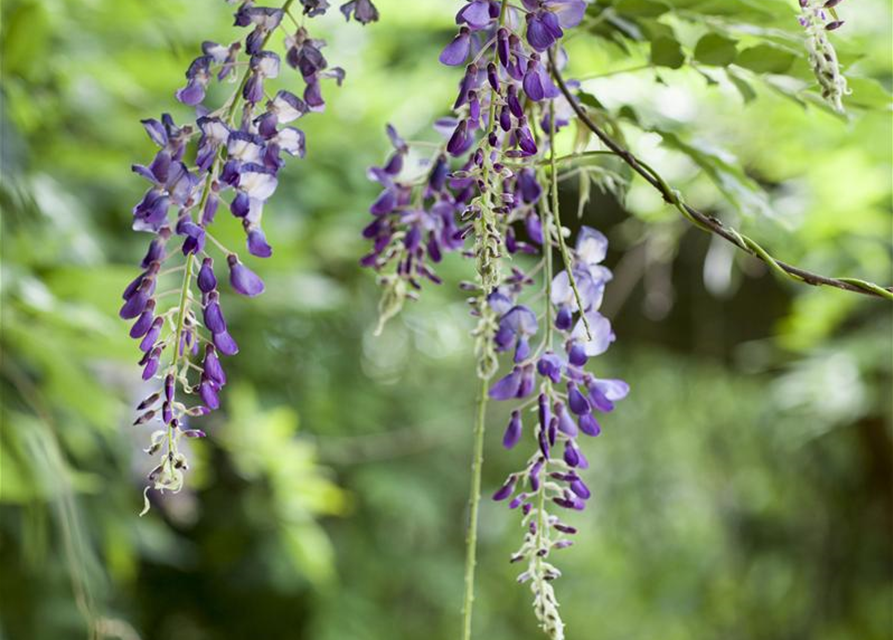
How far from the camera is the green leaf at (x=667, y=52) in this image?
57 centimetres

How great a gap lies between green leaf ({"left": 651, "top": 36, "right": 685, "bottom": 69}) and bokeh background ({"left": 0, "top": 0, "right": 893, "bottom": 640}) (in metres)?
0.03

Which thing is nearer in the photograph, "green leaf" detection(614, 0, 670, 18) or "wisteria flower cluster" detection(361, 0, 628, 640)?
"wisteria flower cluster" detection(361, 0, 628, 640)

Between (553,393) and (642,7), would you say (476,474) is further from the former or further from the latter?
(642,7)

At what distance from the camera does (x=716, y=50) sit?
56 cm

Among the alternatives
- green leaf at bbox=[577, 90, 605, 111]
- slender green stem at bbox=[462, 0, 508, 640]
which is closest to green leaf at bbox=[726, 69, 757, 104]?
green leaf at bbox=[577, 90, 605, 111]

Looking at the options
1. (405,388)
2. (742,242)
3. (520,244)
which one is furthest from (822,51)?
(405,388)

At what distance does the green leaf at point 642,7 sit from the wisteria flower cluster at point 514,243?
5 cm

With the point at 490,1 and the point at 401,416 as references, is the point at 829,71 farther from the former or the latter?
the point at 401,416

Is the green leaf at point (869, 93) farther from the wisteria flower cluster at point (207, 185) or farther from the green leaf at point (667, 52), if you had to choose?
the wisteria flower cluster at point (207, 185)

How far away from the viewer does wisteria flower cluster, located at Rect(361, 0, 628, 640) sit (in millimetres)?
416

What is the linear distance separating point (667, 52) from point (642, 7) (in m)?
0.03

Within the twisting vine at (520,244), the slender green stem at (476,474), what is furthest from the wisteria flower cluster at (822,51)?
the slender green stem at (476,474)

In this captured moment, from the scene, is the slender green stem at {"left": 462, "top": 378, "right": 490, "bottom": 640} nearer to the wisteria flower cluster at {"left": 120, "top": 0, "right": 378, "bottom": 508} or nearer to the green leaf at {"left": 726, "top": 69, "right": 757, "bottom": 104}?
the wisteria flower cluster at {"left": 120, "top": 0, "right": 378, "bottom": 508}

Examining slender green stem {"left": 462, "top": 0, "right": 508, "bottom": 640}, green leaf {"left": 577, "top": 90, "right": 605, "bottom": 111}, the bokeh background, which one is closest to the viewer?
slender green stem {"left": 462, "top": 0, "right": 508, "bottom": 640}
